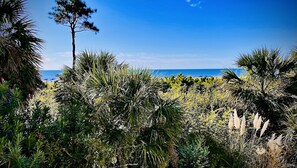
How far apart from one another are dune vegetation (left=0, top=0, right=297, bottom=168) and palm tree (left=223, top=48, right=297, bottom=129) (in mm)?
19

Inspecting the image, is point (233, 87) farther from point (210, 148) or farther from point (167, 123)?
point (167, 123)

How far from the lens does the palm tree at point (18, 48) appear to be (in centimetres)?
440

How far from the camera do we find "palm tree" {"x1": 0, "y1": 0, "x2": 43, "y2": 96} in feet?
14.4

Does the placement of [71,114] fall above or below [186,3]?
below

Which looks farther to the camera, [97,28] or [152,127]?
[97,28]

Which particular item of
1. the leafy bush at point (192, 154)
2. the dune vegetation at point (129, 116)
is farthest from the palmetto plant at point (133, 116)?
the leafy bush at point (192, 154)

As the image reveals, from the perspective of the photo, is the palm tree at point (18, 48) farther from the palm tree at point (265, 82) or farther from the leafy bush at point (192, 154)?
the palm tree at point (265, 82)

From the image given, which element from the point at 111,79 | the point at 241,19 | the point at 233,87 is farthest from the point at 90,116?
the point at 241,19

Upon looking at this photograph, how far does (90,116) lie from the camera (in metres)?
2.73

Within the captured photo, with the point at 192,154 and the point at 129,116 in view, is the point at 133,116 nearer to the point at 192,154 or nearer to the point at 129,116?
the point at 129,116

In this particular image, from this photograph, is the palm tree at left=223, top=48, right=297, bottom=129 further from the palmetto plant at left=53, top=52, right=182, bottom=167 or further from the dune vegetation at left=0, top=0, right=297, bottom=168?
the palmetto plant at left=53, top=52, right=182, bottom=167

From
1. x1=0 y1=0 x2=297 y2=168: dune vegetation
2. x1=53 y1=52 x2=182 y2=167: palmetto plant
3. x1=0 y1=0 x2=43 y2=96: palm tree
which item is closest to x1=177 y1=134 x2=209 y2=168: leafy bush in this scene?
x1=0 y1=0 x2=297 y2=168: dune vegetation

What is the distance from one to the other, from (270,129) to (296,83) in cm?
111

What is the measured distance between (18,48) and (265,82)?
4660 mm
